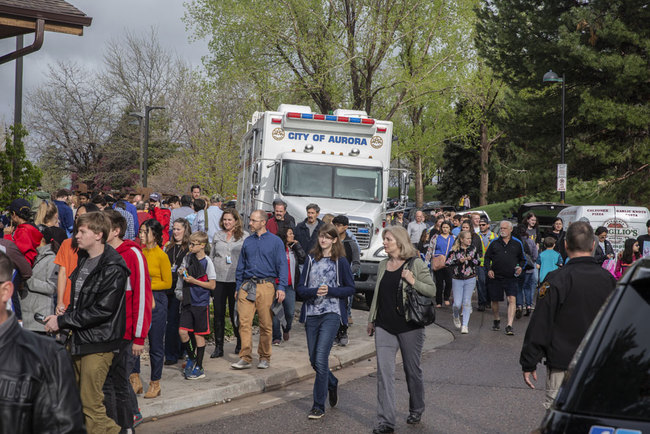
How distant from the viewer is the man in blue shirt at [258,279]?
8.78 metres

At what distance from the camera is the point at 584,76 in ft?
91.1

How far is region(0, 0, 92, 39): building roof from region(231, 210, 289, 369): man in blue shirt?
12.1ft

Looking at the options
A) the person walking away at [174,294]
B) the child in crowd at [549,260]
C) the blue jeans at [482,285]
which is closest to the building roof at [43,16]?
the person walking away at [174,294]

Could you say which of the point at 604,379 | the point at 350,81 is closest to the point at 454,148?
the point at 350,81

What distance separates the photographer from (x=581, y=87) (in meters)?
27.9

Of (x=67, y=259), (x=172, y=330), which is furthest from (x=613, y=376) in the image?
(x=172, y=330)

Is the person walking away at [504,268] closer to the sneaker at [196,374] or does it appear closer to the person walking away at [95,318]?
the sneaker at [196,374]

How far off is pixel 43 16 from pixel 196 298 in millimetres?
4293

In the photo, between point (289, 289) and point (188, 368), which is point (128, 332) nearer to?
point (188, 368)

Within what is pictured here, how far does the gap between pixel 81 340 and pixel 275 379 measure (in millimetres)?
3718

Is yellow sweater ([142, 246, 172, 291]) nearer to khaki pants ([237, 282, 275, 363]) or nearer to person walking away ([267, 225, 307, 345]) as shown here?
khaki pants ([237, 282, 275, 363])

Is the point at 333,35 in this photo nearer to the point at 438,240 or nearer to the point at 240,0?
the point at 240,0

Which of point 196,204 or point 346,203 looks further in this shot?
point 346,203

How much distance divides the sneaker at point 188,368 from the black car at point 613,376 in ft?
20.5
